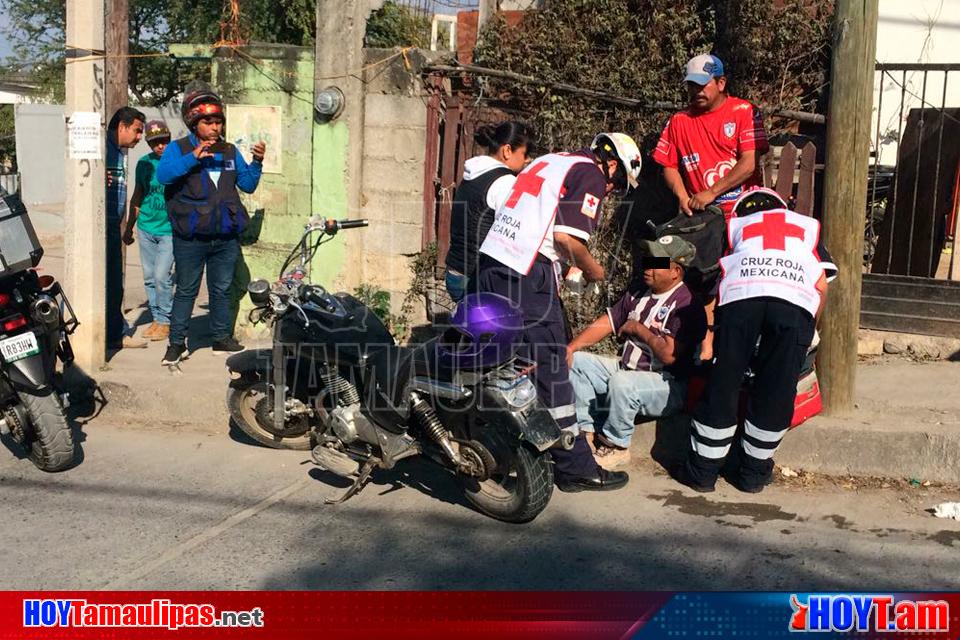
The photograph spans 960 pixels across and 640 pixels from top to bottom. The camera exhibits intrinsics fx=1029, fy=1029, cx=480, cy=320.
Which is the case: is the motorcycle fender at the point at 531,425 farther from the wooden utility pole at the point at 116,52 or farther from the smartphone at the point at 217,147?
the wooden utility pole at the point at 116,52

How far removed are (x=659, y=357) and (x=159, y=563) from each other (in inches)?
107

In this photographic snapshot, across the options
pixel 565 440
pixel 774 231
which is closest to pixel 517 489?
pixel 565 440

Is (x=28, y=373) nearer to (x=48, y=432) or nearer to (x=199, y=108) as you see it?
(x=48, y=432)

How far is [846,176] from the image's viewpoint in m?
5.61

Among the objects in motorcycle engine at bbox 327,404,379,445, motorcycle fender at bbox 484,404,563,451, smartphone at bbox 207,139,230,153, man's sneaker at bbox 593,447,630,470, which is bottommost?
man's sneaker at bbox 593,447,630,470

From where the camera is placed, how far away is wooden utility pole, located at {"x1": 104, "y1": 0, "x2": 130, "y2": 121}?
8.01 m

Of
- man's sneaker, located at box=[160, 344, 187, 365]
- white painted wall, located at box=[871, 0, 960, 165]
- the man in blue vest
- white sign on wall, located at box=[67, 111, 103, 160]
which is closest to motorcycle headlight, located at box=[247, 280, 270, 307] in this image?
the man in blue vest

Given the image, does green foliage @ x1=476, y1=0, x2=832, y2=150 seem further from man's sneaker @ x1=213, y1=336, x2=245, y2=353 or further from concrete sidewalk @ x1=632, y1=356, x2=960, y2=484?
man's sneaker @ x1=213, y1=336, x2=245, y2=353

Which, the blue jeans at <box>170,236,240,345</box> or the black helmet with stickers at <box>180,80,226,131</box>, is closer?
the black helmet with stickers at <box>180,80,226,131</box>

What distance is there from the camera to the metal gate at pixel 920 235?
695cm

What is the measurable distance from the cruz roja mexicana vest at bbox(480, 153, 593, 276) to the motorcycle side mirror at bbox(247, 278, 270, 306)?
120 cm

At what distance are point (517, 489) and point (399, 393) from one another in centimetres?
76

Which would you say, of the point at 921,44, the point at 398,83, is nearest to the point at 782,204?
the point at 398,83

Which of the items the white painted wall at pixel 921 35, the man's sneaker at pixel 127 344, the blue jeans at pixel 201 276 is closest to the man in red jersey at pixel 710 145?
the blue jeans at pixel 201 276
